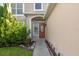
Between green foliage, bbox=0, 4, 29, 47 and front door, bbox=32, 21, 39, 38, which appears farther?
front door, bbox=32, 21, 39, 38

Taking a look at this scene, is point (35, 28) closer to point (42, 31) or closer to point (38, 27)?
point (38, 27)

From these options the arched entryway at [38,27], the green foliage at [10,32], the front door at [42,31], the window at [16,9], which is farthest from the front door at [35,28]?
the green foliage at [10,32]

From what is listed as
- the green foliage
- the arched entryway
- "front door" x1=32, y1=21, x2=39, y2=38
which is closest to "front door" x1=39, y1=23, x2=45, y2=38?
the arched entryway

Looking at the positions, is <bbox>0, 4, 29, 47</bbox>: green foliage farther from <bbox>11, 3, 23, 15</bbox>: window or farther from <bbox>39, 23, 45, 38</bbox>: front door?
<bbox>39, 23, 45, 38</bbox>: front door

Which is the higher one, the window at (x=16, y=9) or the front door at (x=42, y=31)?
the window at (x=16, y=9)

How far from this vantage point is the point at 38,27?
18.3 meters

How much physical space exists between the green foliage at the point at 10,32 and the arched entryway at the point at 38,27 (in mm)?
4586

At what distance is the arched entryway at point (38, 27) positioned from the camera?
17594 mm

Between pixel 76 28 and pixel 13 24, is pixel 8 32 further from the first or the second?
pixel 76 28

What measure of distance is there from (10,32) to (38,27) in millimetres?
6144

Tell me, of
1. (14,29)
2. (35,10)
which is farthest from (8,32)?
(35,10)

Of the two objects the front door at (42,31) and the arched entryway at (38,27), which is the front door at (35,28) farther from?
the front door at (42,31)

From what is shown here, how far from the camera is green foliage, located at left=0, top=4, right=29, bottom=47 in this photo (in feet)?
40.6

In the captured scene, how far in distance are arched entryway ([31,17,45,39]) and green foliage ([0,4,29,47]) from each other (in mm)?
4586
